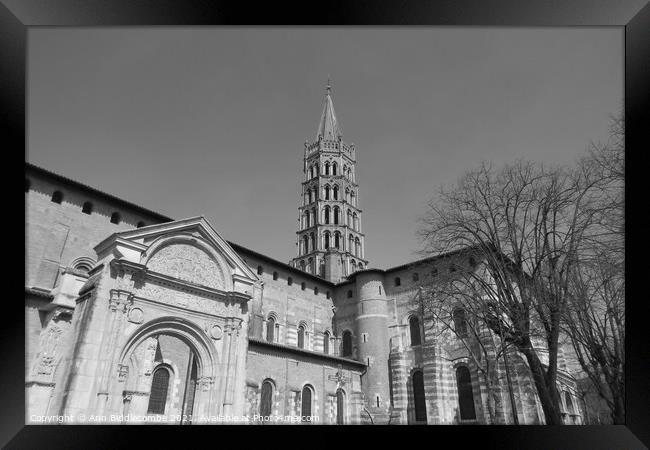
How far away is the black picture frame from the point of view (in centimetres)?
676

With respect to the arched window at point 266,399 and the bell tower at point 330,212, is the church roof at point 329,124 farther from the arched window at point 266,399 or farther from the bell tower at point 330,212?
the arched window at point 266,399

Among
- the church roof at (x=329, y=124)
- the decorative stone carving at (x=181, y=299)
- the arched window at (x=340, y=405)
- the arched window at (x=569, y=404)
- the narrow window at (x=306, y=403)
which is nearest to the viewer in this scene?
the decorative stone carving at (x=181, y=299)

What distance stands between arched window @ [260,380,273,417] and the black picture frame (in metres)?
17.7

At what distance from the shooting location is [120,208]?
24.9 metres

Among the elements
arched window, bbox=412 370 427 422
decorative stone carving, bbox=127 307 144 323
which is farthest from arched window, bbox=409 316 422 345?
decorative stone carving, bbox=127 307 144 323

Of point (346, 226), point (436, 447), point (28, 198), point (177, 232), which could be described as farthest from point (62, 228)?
point (346, 226)

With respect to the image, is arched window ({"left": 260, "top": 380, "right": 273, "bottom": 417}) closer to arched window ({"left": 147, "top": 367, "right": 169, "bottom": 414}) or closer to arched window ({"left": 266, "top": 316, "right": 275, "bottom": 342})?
arched window ({"left": 147, "top": 367, "right": 169, "bottom": 414})

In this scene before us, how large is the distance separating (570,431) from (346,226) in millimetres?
47343

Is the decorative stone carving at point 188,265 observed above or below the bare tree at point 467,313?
above

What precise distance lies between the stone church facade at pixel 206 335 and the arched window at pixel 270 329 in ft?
0.31

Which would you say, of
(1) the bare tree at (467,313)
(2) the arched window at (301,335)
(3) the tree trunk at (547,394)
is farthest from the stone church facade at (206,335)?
(3) the tree trunk at (547,394)

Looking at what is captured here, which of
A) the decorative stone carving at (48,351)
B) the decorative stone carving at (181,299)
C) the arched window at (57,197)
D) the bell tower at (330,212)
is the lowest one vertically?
the decorative stone carving at (48,351)

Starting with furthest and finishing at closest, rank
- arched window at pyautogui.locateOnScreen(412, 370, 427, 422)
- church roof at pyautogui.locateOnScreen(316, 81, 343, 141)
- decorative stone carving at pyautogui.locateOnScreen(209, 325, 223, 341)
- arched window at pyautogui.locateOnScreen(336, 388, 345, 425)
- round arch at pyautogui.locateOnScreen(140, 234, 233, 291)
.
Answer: church roof at pyautogui.locateOnScreen(316, 81, 343, 141)
arched window at pyautogui.locateOnScreen(412, 370, 427, 422)
arched window at pyautogui.locateOnScreen(336, 388, 345, 425)
decorative stone carving at pyautogui.locateOnScreen(209, 325, 223, 341)
round arch at pyautogui.locateOnScreen(140, 234, 233, 291)

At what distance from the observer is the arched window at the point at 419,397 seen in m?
30.4
